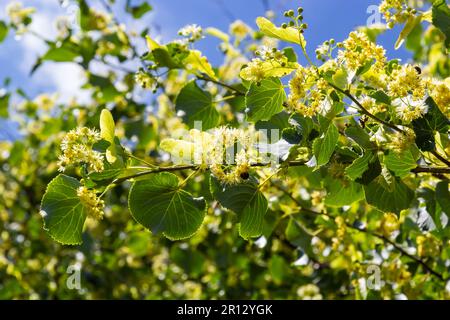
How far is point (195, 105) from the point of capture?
7.93 feet

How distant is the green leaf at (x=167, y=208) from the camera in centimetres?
174

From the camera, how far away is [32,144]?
6254 mm

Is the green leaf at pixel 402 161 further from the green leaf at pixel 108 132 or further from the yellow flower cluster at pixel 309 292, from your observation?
the yellow flower cluster at pixel 309 292

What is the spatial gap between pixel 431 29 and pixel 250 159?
3.52m

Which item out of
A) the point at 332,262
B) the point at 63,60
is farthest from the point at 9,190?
the point at 332,262

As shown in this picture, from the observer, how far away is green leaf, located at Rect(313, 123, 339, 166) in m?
1.60

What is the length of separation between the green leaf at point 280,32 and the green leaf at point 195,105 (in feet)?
2.33

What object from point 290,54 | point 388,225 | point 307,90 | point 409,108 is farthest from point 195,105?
point 388,225

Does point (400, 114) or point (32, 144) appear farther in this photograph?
point (32, 144)

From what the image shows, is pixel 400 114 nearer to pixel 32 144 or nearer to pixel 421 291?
pixel 421 291

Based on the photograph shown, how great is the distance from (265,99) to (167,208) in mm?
451

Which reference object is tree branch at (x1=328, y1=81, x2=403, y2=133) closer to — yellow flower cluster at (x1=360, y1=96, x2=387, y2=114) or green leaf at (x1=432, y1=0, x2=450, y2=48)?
yellow flower cluster at (x1=360, y1=96, x2=387, y2=114)
